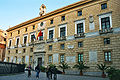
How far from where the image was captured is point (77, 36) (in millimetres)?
24219

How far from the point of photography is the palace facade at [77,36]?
67.9 ft

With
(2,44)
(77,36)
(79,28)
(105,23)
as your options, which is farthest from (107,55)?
(2,44)

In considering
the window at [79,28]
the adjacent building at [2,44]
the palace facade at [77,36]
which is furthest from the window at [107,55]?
the adjacent building at [2,44]

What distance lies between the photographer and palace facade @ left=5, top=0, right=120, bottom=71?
20.7 m

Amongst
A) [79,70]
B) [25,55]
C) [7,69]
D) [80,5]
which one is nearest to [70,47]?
[79,70]

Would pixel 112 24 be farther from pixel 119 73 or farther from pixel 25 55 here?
pixel 25 55

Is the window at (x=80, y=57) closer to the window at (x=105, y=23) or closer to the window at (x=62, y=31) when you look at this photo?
the window at (x=62, y=31)

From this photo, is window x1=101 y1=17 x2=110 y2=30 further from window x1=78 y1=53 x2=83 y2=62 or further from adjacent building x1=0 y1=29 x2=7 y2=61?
adjacent building x1=0 y1=29 x2=7 y2=61

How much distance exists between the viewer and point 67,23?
87.6 ft

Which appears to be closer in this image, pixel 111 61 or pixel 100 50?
pixel 111 61

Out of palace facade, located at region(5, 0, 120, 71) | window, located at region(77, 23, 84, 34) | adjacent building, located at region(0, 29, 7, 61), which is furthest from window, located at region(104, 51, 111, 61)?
adjacent building, located at region(0, 29, 7, 61)

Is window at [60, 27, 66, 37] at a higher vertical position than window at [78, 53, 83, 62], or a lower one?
higher

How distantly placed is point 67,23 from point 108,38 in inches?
363

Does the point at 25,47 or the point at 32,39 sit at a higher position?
the point at 32,39
